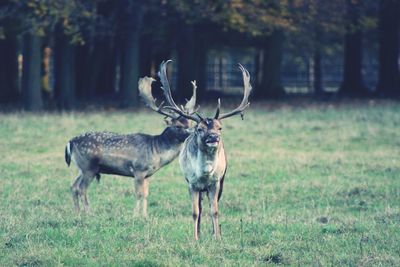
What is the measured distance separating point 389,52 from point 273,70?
413 centimetres

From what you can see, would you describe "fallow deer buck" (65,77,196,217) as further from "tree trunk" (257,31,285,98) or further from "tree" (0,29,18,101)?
"tree trunk" (257,31,285,98)

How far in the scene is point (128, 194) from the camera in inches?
527

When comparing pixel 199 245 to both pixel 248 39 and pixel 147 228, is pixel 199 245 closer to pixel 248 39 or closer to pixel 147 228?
pixel 147 228

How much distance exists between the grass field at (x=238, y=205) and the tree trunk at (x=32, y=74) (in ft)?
13.5

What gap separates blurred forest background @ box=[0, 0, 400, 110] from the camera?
26.8 metres

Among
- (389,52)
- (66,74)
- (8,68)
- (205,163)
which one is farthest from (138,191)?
(389,52)

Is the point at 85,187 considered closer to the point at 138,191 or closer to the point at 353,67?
the point at 138,191

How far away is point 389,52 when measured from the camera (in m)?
34.8

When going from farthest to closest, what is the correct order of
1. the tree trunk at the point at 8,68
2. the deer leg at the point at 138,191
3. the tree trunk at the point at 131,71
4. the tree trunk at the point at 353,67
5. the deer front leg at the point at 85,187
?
the tree trunk at the point at 353,67, the tree trunk at the point at 8,68, the tree trunk at the point at 131,71, the deer front leg at the point at 85,187, the deer leg at the point at 138,191

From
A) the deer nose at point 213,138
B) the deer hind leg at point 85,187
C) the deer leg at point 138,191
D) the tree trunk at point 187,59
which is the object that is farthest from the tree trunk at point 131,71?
the deer nose at point 213,138

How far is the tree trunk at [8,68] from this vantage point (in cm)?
3231

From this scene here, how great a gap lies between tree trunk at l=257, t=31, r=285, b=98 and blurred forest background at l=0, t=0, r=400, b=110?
1.4 inches

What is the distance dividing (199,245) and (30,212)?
2.96 m

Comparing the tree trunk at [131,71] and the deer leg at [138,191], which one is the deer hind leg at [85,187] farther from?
the tree trunk at [131,71]
